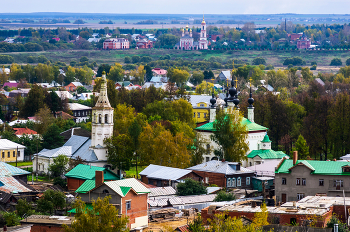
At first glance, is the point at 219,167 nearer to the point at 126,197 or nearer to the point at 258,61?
the point at 126,197

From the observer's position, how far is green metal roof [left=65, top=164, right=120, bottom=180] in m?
51.0

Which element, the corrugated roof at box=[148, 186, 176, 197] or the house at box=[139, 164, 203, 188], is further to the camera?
the house at box=[139, 164, 203, 188]

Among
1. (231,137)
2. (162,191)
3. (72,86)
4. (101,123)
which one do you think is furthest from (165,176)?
(72,86)

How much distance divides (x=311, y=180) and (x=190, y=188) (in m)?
7.93

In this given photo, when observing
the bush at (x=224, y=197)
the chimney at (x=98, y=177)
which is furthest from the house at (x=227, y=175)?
the chimney at (x=98, y=177)

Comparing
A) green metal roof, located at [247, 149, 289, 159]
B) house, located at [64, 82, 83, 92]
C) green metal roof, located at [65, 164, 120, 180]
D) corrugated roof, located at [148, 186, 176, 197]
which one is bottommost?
house, located at [64, 82, 83, 92]

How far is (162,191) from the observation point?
47.9 metres

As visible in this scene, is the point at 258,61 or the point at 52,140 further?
the point at 258,61

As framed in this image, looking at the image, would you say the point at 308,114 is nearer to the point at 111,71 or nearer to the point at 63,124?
the point at 63,124

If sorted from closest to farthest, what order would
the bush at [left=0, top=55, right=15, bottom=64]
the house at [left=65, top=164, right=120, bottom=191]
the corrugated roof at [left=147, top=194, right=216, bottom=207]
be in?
the corrugated roof at [left=147, top=194, right=216, bottom=207], the house at [left=65, top=164, right=120, bottom=191], the bush at [left=0, top=55, right=15, bottom=64]

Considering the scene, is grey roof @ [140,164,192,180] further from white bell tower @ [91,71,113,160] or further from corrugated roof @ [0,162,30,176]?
corrugated roof @ [0,162,30,176]

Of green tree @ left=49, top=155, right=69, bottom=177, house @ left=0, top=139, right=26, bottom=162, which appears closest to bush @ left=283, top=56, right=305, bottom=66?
house @ left=0, top=139, right=26, bottom=162

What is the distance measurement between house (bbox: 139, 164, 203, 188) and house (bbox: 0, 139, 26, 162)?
17.7 meters

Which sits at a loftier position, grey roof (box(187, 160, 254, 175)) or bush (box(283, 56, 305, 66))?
bush (box(283, 56, 305, 66))
